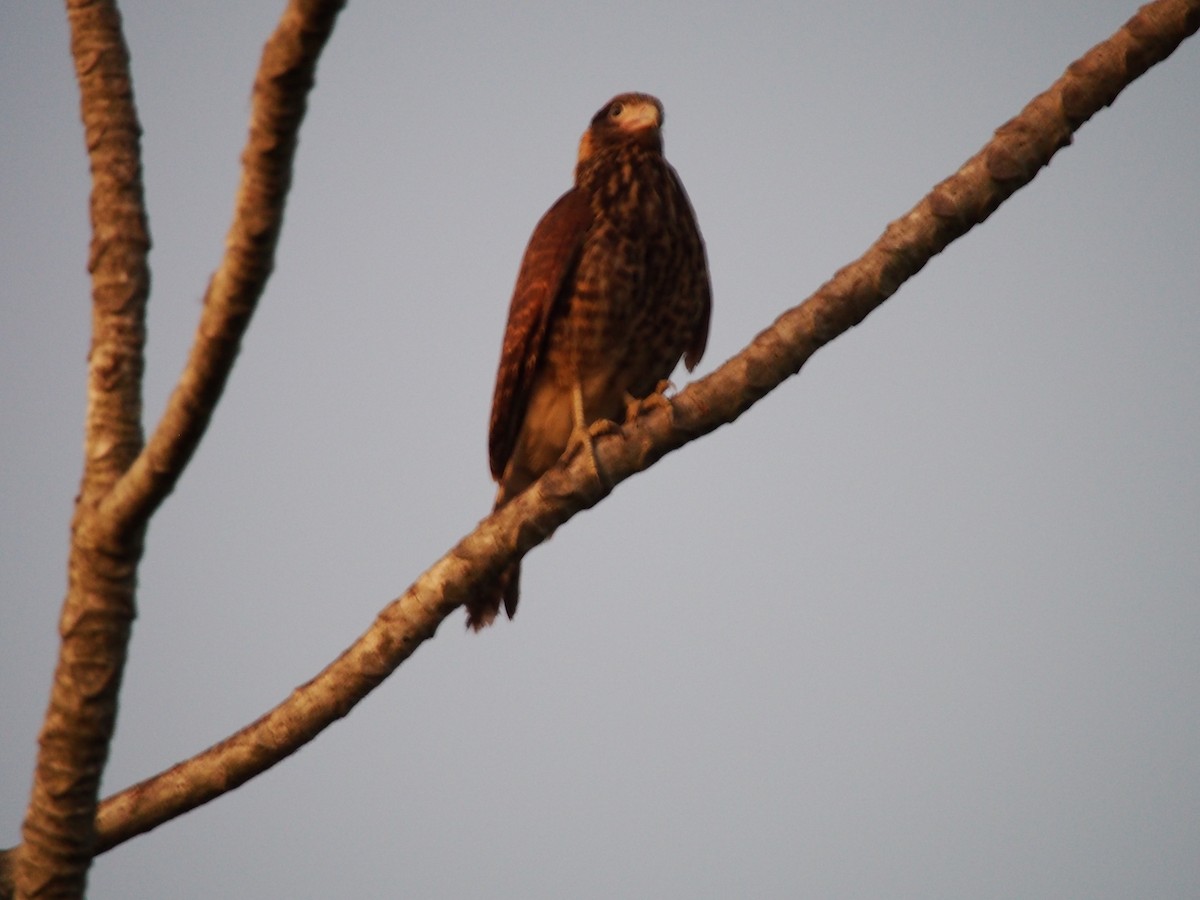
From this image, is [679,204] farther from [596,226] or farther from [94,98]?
[94,98]

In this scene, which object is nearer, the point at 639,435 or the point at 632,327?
the point at 639,435

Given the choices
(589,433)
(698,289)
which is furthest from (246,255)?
(698,289)

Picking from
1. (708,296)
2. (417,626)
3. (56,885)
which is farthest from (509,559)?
(708,296)

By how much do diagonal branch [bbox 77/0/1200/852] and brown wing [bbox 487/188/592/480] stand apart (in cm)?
163

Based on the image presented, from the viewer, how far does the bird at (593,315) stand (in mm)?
4984

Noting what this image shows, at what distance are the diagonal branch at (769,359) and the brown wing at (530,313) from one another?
163cm

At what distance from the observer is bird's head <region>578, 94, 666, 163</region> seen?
5.72 meters

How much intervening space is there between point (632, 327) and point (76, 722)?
2.79 meters

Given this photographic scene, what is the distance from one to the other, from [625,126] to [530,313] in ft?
4.20

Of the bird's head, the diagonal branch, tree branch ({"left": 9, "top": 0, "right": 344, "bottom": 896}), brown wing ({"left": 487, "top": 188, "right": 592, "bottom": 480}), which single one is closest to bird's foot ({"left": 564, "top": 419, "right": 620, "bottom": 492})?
the diagonal branch

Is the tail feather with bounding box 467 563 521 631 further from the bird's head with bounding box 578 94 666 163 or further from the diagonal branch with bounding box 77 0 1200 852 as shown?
the bird's head with bounding box 578 94 666 163

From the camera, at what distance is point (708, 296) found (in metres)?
5.43

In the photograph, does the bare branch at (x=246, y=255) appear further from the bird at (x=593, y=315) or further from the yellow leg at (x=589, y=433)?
the bird at (x=593, y=315)

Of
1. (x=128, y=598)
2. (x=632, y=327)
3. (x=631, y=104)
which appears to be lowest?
(x=128, y=598)
